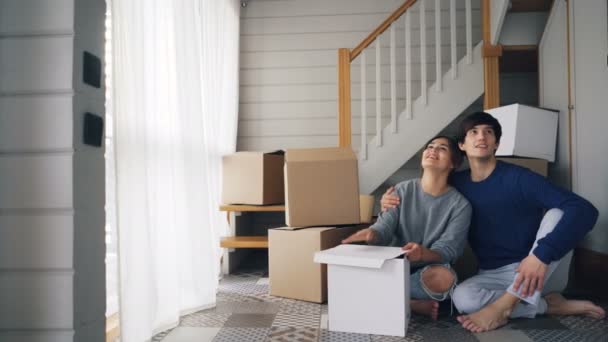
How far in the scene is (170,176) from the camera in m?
2.00

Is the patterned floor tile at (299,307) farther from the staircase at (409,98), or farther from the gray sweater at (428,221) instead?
the staircase at (409,98)

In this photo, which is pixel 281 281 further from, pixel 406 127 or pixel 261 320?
pixel 406 127

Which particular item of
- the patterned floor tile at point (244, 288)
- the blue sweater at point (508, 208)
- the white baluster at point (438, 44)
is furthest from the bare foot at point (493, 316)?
the white baluster at point (438, 44)

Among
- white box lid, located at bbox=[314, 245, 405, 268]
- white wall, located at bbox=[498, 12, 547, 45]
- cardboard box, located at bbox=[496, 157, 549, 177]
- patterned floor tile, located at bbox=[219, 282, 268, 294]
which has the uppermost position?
white wall, located at bbox=[498, 12, 547, 45]

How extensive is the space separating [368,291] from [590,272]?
58.5 inches

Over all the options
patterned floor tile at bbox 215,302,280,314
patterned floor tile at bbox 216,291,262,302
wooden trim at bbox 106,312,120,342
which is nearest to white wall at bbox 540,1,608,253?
patterned floor tile at bbox 215,302,280,314

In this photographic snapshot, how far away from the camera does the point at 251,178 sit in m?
3.05

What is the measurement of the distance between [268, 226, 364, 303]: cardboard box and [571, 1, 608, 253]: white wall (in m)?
1.42

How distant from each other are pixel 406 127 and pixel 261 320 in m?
1.86

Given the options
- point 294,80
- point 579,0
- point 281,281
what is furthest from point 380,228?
point 294,80

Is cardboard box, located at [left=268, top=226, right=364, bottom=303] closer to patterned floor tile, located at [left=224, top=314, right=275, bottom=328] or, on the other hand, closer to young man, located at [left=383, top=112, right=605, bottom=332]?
patterned floor tile, located at [left=224, top=314, right=275, bottom=328]

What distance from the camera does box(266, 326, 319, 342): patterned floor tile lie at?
5.86 ft

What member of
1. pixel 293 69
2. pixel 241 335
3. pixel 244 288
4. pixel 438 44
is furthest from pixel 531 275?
pixel 293 69

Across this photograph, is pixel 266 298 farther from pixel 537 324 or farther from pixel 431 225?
pixel 537 324
